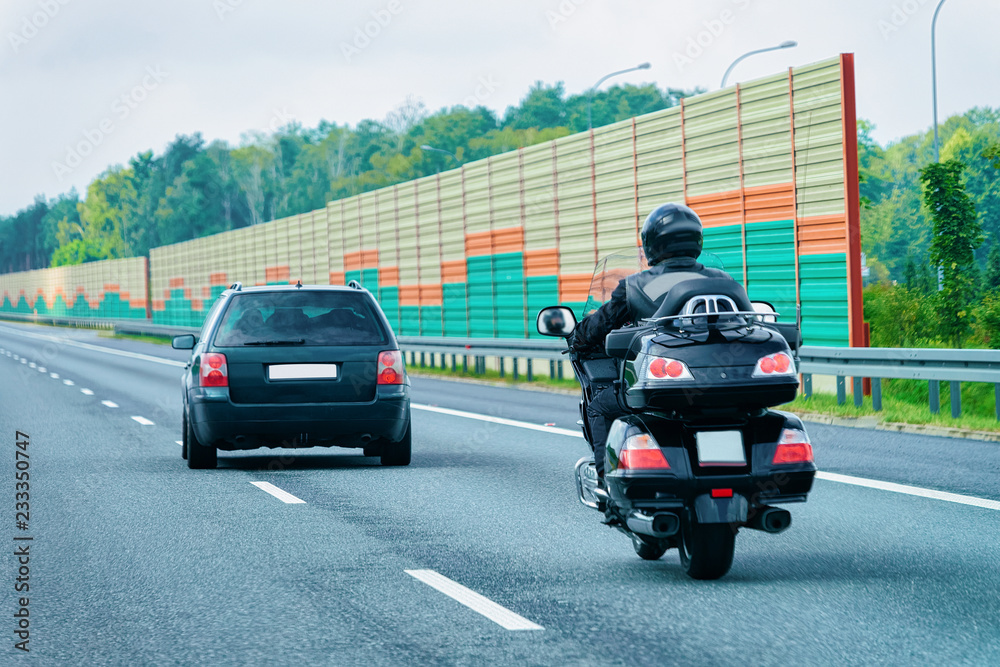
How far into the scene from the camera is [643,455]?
20.7ft

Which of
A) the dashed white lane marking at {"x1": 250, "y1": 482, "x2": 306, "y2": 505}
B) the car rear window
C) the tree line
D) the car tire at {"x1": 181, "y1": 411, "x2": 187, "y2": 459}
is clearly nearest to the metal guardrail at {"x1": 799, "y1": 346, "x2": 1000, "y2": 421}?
the car rear window

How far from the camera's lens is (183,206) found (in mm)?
147250

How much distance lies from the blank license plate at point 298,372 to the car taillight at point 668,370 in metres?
6.03

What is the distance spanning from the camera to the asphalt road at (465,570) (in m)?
5.54

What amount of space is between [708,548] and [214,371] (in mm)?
6197

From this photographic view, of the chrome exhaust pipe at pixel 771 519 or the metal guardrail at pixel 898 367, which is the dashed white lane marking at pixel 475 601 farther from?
the metal guardrail at pixel 898 367

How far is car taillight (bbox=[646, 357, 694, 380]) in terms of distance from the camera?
611 cm

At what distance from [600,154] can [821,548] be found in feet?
60.5

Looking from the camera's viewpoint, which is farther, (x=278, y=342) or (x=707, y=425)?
(x=278, y=342)

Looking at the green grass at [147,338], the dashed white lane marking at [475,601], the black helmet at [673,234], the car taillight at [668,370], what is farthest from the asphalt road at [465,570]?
the green grass at [147,338]

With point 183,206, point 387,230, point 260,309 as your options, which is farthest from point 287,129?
point 260,309

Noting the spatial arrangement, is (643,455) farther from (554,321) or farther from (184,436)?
(184,436)

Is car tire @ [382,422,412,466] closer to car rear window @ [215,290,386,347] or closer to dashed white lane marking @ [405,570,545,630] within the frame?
car rear window @ [215,290,386,347]

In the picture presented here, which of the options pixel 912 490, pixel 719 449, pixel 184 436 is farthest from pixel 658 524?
pixel 184 436
